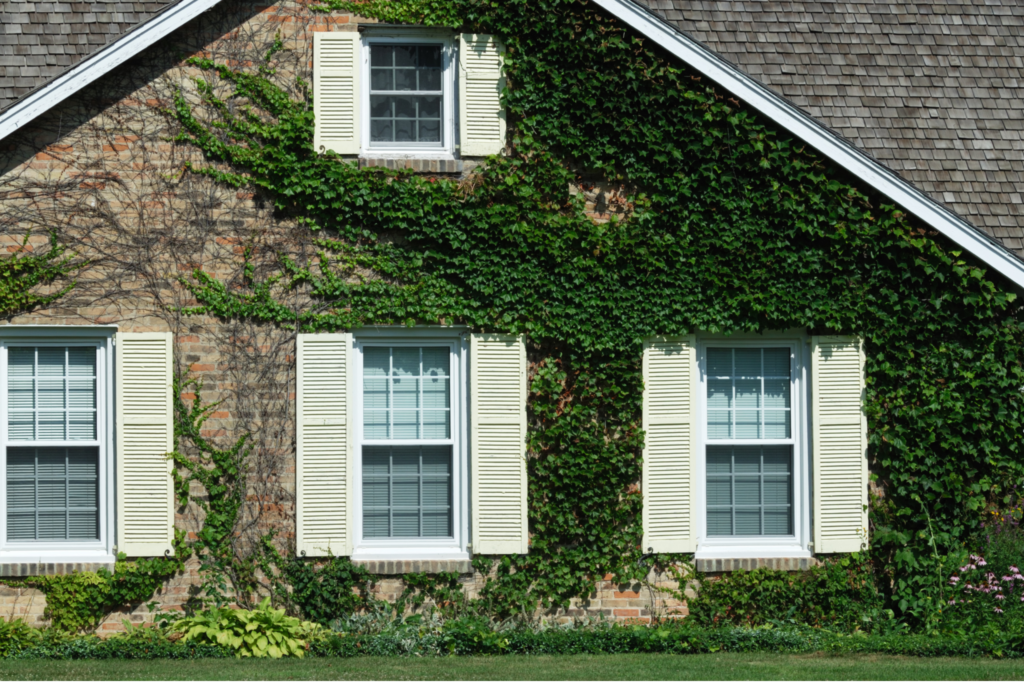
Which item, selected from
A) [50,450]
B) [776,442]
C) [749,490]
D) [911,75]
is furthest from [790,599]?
[50,450]

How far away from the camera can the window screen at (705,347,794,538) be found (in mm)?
9609

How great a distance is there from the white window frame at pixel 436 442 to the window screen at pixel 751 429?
219 cm

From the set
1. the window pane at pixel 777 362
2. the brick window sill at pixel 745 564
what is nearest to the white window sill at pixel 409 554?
the brick window sill at pixel 745 564

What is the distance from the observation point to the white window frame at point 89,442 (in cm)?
906

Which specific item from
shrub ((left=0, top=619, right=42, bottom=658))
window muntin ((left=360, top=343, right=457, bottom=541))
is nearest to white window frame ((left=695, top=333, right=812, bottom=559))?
window muntin ((left=360, top=343, right=457, bottom=541))

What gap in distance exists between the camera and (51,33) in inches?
378

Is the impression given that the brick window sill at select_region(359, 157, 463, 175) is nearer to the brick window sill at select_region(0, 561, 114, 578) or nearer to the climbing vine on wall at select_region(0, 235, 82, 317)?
the climbing vine on wall at select_region(0, 235, 82, 317)

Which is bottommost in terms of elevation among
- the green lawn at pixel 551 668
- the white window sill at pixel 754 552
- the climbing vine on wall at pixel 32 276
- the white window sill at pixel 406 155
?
the green lawn at pixel 551 668

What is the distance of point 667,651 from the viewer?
8711mm

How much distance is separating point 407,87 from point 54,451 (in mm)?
4361

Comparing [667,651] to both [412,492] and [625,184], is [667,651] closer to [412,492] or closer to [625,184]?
[412,492]

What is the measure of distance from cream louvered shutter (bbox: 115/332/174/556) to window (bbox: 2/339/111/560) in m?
0.25

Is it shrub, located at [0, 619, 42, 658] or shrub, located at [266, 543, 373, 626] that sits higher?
shrub, located at [266, 543, 373, 626]

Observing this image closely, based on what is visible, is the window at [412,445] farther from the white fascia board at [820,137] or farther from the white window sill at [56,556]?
the white fascia board at [820,137]
